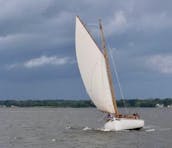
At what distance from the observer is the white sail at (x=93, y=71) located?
257 feet

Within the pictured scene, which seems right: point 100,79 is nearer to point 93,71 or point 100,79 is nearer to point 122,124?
point 93,71

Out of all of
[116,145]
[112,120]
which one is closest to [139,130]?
[112,120]

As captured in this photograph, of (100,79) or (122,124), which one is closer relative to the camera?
(122,124)

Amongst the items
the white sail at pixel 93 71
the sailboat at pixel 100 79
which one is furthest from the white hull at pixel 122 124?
the white sail at pixel 93 71

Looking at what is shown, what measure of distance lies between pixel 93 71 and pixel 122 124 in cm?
801

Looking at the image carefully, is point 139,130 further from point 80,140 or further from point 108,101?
point 80,140

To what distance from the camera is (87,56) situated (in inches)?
3105

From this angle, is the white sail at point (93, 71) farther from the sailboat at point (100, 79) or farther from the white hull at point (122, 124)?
the white hull at point (122, 124)

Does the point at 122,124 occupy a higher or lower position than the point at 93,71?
lower

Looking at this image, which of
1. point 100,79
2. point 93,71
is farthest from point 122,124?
point 93,71

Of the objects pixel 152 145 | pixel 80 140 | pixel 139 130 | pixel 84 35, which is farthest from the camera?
pixel 139 130

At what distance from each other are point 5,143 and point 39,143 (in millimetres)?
4719

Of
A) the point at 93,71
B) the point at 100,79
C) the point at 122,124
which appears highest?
the point at 93,71

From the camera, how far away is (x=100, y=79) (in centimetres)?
8000
